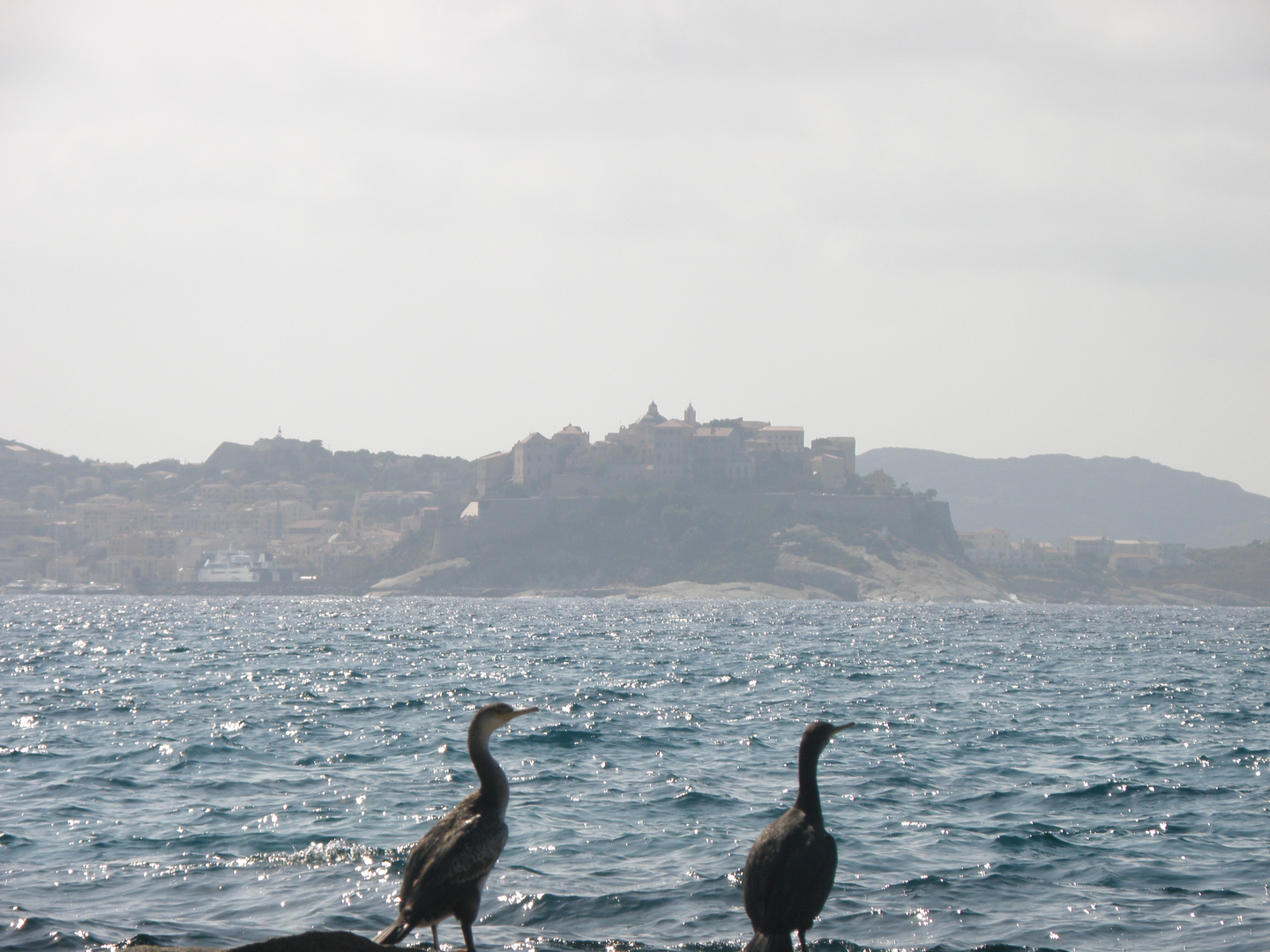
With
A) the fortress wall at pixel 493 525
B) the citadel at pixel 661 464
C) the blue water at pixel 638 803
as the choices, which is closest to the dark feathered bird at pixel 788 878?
the blue water at pixel 638 803

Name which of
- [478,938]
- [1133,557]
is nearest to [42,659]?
[478,938]

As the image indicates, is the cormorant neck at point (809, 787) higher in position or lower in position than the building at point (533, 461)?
lower

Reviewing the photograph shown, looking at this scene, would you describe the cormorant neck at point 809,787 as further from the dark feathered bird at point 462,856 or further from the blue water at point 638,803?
the blue water at point 638,803

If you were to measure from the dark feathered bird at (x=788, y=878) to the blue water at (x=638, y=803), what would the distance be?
1928mm

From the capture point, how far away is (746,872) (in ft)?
21.6

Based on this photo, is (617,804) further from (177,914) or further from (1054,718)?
(1054,718)

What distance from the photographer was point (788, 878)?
20.7ft

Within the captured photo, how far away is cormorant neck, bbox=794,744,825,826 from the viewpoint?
6.66 meters

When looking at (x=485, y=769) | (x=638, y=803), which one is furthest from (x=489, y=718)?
(x=638, y=803)

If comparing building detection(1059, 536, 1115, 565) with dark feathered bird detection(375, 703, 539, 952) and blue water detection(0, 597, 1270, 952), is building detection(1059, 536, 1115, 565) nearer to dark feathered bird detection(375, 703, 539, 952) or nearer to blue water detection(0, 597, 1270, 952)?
blue water detection(0, 597, 1270, 952)

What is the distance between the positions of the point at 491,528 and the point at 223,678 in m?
107

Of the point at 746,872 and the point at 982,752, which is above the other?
the point at 746,872

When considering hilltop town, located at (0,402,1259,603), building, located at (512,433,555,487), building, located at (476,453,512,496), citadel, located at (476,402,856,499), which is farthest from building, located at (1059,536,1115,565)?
building, located at (476,453,512,496)

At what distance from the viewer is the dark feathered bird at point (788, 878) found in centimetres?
625
